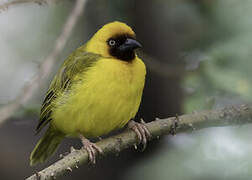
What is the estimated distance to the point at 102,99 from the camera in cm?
370

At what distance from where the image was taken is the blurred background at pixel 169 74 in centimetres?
312

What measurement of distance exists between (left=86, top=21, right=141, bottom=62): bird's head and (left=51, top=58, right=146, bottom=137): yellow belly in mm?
123

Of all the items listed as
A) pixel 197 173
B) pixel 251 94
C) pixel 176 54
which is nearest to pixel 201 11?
pixel 176 54

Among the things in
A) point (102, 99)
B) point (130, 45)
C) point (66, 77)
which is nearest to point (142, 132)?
point (102, 99)

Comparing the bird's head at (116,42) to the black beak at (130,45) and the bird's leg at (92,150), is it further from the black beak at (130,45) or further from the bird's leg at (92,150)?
the bird's leg at (92,150)

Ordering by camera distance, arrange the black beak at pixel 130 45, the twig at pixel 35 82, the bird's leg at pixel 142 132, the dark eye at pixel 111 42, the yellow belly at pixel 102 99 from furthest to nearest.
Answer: the dark eye at pixel 111 42, the black beak at pixel 130 45, the yellow belly at pixel 102 99, the bird's leg at pixel 142 132, the twig at pixel 35 82

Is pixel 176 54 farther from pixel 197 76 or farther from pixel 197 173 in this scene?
pixel 197 173

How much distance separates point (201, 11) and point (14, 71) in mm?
2595

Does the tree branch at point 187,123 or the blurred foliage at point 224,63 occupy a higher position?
the blurred foliage at point 224,63

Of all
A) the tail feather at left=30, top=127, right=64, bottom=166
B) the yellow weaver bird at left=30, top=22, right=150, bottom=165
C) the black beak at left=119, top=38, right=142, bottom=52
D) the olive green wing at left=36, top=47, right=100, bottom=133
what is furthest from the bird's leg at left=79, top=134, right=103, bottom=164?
the black beak at left=119, top=38, right=142, bottom=52

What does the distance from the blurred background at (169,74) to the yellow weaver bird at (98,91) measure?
0.27 metres

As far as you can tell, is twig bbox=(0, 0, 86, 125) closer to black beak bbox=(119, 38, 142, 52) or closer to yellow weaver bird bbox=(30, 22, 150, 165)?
yellow weaver bird bbox=(30, 22, 150, 165)

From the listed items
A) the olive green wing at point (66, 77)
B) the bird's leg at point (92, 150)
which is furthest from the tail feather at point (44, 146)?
the bird's leg at point (92, 150)

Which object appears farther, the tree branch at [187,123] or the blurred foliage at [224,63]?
the blurred foliage at [224,63]
